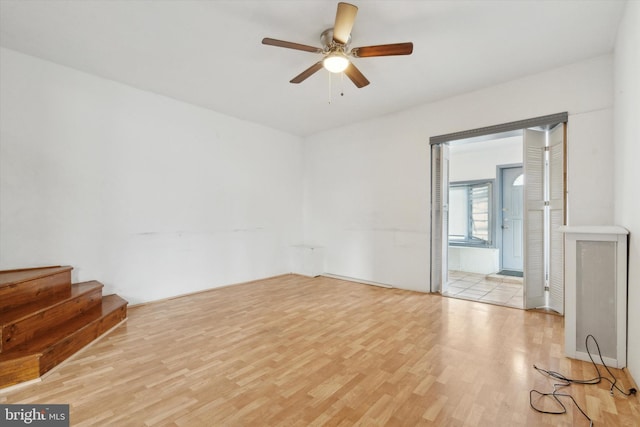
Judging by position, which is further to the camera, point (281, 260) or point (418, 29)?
point (281, 260)

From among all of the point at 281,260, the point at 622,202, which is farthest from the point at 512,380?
the point at 281,260

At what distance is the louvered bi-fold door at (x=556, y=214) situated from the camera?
3.37m

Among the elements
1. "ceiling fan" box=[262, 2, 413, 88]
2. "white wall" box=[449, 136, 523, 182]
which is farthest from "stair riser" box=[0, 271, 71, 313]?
"white wall" box=[449, 136, 523, 182]

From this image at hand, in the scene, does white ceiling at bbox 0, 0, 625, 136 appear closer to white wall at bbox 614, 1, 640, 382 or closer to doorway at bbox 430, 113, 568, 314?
white wall at bbox 614, 1, 640, 382

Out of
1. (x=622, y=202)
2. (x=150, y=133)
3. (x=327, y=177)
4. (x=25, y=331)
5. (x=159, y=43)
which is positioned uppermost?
(x=159, y=43)

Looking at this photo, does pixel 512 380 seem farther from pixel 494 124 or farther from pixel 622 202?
pixel 494 124

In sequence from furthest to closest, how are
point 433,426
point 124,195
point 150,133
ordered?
point 150,133 → point 124,195 → point 433,426

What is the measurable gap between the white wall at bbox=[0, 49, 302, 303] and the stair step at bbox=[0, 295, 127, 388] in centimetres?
78

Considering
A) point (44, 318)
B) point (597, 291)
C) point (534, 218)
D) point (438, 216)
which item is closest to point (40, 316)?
point (44, 318)

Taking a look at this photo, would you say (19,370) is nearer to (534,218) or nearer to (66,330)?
(66,330)

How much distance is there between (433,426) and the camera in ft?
5.18

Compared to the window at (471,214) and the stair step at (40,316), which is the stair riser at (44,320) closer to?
the stair step at (40,316)

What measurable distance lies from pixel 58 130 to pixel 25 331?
2.29 metres

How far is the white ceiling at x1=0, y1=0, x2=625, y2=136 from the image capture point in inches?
94.3
